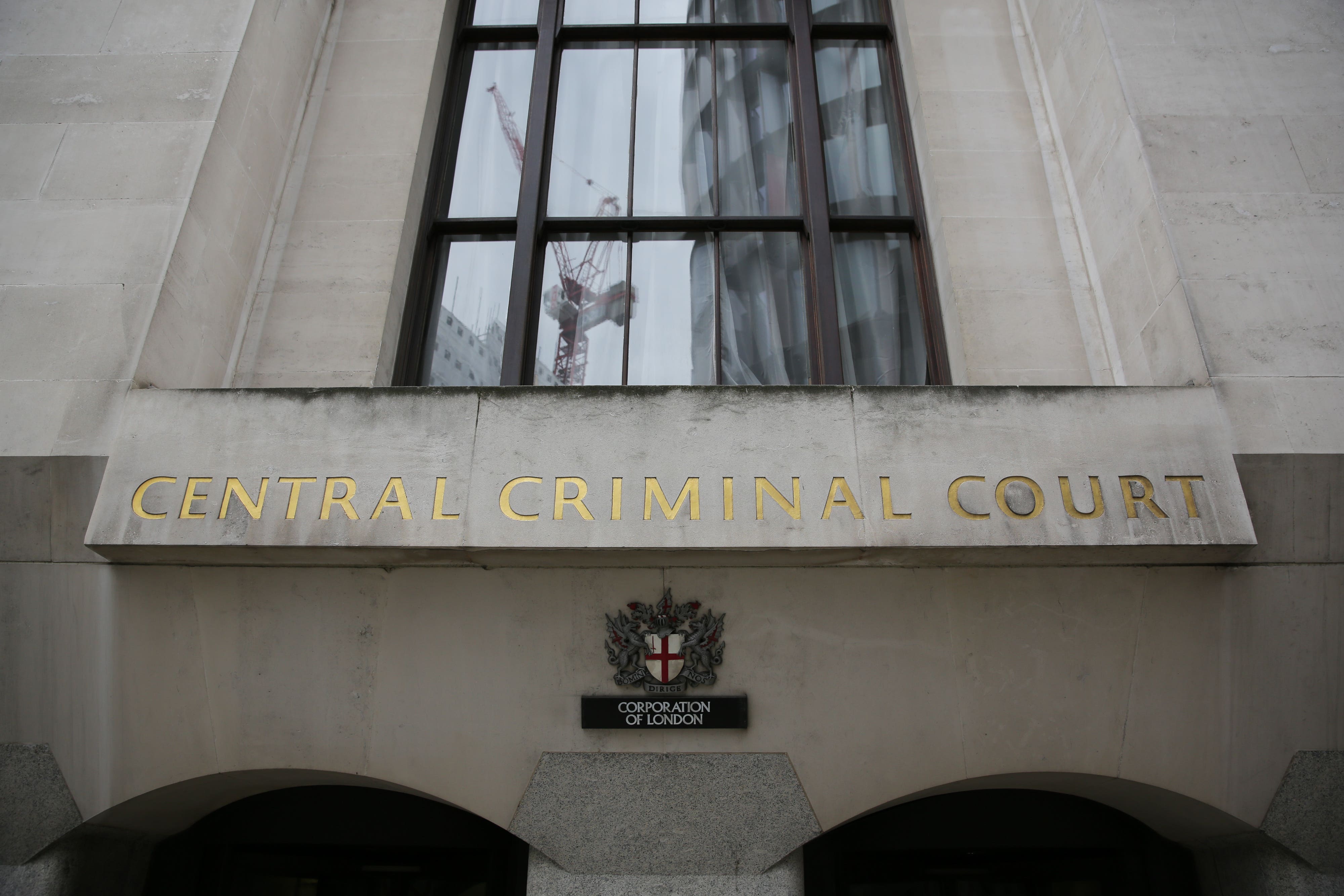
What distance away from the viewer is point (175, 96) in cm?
671

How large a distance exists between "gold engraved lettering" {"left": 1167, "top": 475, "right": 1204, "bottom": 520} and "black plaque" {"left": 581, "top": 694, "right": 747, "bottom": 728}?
298 centimetres

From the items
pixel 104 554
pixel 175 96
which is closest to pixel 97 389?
pixel 104 554

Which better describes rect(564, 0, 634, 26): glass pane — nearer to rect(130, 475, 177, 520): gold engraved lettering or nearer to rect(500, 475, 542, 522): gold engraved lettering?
rect(500, 475, 542, 522): gold engraved lettering

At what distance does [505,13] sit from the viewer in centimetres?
891

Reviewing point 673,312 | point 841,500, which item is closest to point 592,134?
point 673,312

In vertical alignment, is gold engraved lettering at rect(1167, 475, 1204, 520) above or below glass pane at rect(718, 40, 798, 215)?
below

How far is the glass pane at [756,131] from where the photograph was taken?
25.7 feet

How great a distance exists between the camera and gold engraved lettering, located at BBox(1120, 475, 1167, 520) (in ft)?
16.1

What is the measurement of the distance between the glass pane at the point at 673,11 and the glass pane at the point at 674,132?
0.34 m

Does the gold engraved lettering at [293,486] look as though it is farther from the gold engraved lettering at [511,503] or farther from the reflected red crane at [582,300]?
the reflected red crane at [582,300]

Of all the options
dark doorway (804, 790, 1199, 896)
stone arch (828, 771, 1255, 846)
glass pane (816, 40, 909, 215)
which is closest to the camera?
stone arch (828, 771, 1255, 846)

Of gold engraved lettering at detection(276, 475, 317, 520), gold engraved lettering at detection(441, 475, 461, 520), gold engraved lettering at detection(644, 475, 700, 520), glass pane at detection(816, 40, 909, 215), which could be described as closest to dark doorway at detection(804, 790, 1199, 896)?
gold engraved lettering at detection(644, 475, 700, 520)

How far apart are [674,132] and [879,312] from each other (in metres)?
2.88

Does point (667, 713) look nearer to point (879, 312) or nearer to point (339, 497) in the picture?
point (339, 497)
